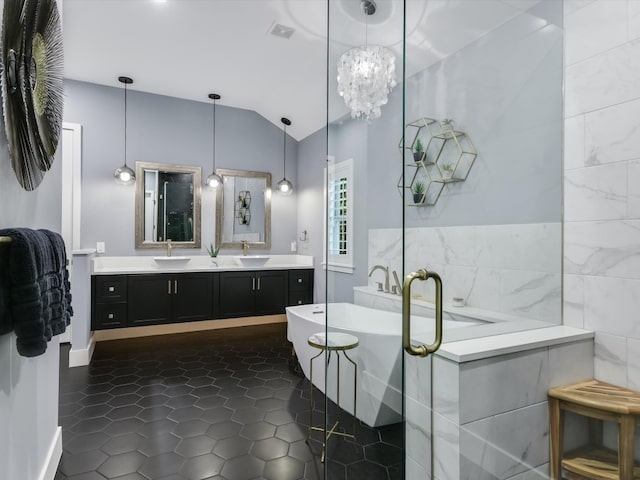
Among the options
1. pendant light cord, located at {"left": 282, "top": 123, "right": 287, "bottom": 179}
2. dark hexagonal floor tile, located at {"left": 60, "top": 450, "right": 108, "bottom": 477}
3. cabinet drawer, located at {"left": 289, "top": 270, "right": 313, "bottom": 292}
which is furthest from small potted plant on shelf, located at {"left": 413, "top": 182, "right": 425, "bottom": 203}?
pendant light cord, located at {"left": 282, "top": 123, "right": 287, "bottom": 179}

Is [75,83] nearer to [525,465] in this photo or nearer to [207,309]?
[207,309]

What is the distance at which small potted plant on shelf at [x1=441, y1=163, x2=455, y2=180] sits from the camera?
6.44 ft

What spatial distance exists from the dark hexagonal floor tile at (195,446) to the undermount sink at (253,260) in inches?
116

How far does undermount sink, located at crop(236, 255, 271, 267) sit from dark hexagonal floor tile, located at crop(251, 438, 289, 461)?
3.03 metres

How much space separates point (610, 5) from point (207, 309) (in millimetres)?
4524

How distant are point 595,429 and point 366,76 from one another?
74.9 inches

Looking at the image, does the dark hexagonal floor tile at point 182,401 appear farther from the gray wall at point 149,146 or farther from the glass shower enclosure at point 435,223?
the gray wall at point 149,146

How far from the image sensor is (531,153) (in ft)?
6.51

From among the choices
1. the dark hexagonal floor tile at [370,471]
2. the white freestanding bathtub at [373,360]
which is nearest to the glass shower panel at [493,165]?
the white freestanding bathtub at [373,360]

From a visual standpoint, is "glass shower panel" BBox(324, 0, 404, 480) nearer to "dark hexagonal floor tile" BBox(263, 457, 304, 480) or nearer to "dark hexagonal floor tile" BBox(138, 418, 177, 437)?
"dark hexagonal floor tile" BBox(263, 457, 304, 480)

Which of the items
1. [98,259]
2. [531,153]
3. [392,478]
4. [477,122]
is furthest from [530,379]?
[98,259]

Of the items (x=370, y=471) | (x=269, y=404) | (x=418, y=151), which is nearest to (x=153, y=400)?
(x=269, y=404)

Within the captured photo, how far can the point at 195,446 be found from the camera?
7.30ft

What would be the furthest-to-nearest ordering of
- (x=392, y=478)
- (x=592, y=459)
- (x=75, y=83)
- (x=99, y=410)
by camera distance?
(x=75, y=83) → (x=99, y=410) → (x=592, y=459) → (x=392, y=478)
